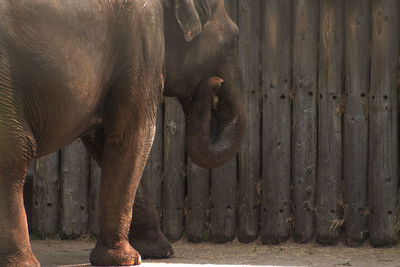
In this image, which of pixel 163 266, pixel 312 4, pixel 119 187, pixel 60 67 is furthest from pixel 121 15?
pixel 312 4

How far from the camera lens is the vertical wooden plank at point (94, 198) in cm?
728

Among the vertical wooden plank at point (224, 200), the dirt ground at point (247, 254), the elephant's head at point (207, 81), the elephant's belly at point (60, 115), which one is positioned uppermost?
the elephant's head at point (207, 81)

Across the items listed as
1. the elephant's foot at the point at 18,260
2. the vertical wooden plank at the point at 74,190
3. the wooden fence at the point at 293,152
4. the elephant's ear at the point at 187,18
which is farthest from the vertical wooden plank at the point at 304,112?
the elephant's foot at the point at 18,260

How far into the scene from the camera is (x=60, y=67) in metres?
4.44

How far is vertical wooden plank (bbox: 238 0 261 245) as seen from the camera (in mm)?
7176

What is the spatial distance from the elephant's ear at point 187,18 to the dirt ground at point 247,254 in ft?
5.34

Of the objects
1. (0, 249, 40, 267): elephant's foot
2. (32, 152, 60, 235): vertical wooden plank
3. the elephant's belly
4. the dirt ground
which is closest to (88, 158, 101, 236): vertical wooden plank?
the dirt ground

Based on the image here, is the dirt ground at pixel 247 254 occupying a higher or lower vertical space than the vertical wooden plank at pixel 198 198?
lower

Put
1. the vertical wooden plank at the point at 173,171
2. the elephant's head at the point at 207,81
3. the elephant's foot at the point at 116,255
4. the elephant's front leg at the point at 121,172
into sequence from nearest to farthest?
the elephant's front leg at the point at 121,172 < the elephant's foot at the point at 116,255 < the elephant's head at the point at 207,81 < the vertical wooden plank at the point at 173,171

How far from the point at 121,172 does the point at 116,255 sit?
0.56 m

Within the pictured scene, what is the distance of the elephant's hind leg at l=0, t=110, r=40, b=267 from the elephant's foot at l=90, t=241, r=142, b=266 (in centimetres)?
105

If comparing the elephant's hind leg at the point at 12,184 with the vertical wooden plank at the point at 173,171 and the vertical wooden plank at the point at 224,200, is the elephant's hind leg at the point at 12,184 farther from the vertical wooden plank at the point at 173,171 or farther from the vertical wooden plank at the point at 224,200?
the vertical wooden plank at the point at 224,200

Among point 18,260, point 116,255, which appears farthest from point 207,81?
point 18,260

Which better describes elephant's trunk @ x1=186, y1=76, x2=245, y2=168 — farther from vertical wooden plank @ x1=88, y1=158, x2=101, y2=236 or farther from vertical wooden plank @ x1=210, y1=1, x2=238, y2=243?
vertical wooden plank @ x1=88, y1=158, x2=101, y2=236
